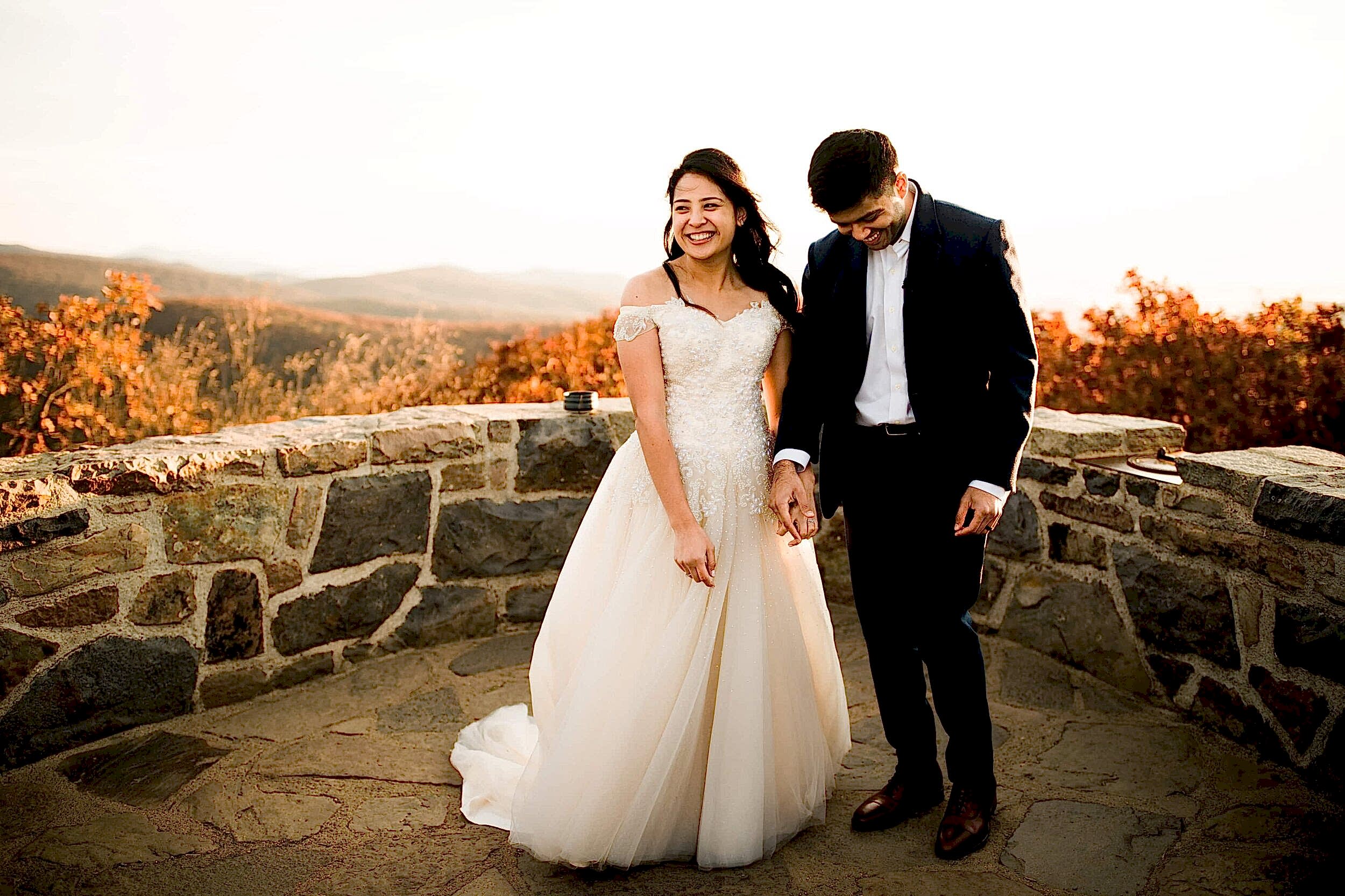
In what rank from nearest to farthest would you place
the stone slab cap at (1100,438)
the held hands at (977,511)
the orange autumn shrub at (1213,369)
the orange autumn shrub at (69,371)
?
the held hands at (977,511) < the stone slab cap at (1100,438) < the orange autumn shrub at (69,371) < the orange autumn shrub at (1213,369)

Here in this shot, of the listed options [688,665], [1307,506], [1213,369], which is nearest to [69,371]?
[688,665]

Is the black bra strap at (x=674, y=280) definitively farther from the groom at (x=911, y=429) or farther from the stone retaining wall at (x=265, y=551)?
the stone retaining wall at (x=265, y=551)

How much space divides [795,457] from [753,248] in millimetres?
539

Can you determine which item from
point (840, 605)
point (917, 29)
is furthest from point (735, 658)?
point (917, 29)

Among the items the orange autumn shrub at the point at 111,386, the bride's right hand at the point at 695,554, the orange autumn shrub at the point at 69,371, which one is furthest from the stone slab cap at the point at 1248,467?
the orange autumn shrub at the point at 69,371

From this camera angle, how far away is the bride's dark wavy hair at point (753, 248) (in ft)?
7.04

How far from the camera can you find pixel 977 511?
6.57ft

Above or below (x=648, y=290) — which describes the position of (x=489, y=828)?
below

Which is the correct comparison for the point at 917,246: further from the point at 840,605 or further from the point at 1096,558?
the point at 840,605

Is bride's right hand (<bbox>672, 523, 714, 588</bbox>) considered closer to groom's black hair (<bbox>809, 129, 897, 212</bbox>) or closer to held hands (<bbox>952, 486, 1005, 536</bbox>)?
held hands (<bbox>952, 486, 1005, 536</bbox>)

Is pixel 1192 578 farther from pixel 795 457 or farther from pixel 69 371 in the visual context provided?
pixel 69 371

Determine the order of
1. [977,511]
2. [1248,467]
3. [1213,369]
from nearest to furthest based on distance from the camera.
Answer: [977,511] → [1248,467] → [1213,369]

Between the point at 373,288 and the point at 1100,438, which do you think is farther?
the point at 373,288

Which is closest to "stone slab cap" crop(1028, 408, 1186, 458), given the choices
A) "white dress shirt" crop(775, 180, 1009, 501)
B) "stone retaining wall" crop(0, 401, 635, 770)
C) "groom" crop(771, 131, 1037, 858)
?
"groom" crop(771, 131, 1037, 858)
